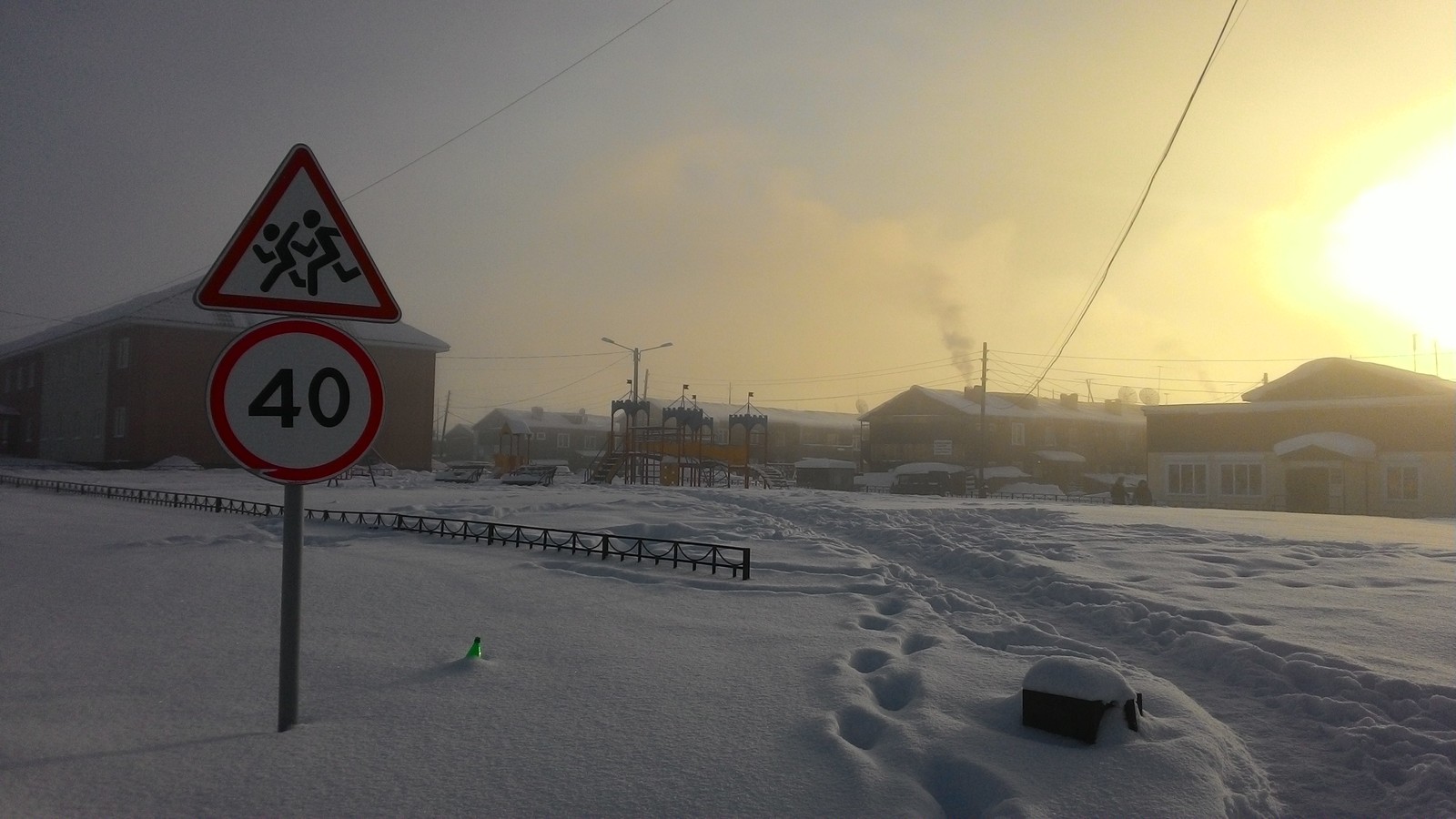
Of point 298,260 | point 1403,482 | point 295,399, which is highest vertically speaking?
point 298,260

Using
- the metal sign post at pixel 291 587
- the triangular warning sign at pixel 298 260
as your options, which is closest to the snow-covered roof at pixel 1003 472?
the metal sign post at pixel 291 587

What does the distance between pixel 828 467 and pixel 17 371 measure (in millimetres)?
56184

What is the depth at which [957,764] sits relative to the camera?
13.6ft

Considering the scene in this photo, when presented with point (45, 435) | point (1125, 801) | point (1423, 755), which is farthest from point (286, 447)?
point (45, 435)

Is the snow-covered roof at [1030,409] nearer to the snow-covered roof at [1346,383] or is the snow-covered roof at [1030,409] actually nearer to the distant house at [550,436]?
the snow-covered roof at [1346,383]

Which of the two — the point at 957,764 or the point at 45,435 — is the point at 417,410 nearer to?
the point at 45,435

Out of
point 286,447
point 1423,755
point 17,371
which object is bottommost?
point 1423,755

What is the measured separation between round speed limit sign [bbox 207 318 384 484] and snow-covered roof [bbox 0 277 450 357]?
3633cm

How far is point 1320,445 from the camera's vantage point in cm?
3656

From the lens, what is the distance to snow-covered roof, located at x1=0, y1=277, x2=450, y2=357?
4125 centimetres

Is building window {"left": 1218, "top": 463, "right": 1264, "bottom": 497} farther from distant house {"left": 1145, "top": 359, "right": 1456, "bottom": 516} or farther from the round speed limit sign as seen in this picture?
the round speed limit sign

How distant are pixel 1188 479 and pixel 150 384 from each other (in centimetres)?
5171

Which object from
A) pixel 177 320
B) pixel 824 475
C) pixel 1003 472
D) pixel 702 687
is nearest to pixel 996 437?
pixel 1003 472

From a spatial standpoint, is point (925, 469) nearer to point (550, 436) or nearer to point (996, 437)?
point (996, 437)
